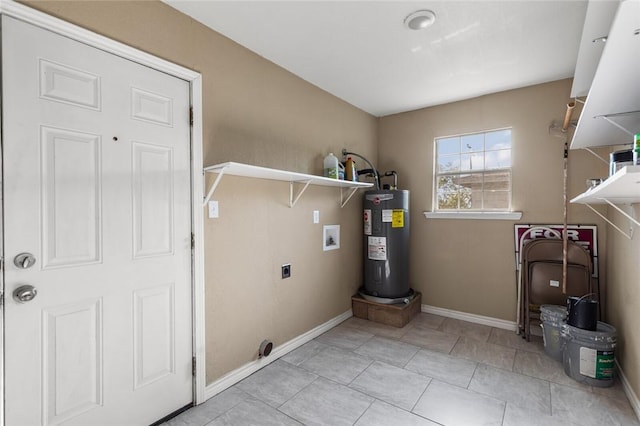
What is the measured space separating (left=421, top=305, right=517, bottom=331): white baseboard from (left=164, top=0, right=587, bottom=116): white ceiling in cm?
250

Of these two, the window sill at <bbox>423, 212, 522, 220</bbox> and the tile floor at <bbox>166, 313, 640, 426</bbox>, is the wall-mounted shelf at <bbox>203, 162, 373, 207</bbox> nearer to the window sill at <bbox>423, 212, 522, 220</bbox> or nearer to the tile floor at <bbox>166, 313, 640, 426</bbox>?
the window sill at <bbox>423, 212, 522, 220</bbox>

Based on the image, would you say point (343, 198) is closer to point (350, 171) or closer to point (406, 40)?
point (350, 171)

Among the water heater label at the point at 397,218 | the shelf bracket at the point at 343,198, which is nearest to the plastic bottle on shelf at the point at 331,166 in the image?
the shelf bracket at the point at 343,198

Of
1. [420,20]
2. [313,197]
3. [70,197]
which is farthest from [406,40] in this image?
[70,197]

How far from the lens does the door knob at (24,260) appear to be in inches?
54.1

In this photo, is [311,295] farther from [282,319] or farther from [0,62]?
[0,62]

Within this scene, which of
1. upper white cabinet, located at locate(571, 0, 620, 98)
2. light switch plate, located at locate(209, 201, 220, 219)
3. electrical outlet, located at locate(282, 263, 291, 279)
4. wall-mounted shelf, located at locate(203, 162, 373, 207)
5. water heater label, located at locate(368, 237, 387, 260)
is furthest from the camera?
water heater label, located at locate(368, 237, 387, 260)

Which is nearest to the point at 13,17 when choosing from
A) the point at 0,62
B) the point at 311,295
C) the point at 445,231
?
the point at 0,62

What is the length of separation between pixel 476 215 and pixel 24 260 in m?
3.74

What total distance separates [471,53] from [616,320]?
8.04 ft

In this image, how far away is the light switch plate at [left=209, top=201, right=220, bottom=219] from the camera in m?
2.13

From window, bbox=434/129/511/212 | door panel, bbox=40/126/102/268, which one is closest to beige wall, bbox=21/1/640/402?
window, bbox=434/129/511/212

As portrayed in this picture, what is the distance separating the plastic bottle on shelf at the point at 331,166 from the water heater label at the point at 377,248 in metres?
0.98

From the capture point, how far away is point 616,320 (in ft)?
8.03
